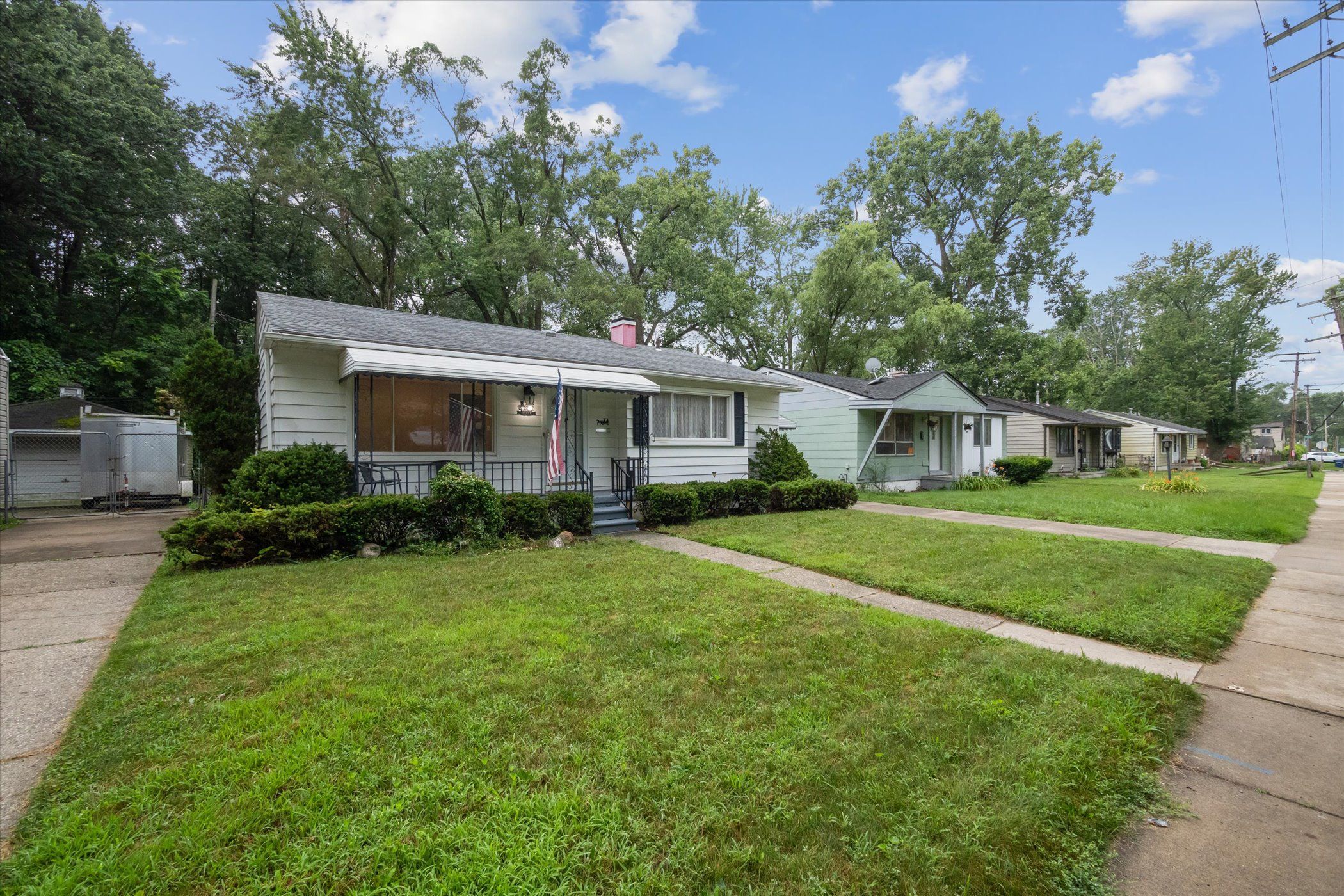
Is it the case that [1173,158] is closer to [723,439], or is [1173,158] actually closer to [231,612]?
[723,439]

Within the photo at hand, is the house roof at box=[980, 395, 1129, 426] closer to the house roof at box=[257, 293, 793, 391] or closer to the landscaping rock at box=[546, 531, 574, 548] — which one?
the house roof at box=[257, 293, 793, 391]

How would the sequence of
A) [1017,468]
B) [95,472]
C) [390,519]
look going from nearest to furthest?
[390,519], [95,472], [1017,468]

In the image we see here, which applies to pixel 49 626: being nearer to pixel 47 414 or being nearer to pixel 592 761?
pixel 592 761

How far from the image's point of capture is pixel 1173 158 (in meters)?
16.2

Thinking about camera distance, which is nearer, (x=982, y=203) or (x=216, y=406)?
(x=216, y=406)

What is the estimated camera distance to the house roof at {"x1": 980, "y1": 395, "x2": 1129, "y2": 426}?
79.8 feet

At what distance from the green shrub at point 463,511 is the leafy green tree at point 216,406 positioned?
5.00m

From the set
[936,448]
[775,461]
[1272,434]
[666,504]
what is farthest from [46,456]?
[1272,434]

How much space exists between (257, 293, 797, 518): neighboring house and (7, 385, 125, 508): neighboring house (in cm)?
865

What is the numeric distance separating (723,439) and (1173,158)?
1648cm

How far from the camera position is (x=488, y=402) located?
942 centimetres

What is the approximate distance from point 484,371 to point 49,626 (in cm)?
507

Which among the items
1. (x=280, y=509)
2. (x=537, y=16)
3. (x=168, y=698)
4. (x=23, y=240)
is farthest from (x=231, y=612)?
(x=23, y=240)

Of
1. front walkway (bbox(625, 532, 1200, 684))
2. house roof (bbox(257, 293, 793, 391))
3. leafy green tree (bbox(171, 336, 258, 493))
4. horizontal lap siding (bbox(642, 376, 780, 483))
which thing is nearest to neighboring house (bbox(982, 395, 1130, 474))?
horizontal lap siding (bbox(642, 376, 780, 483))
